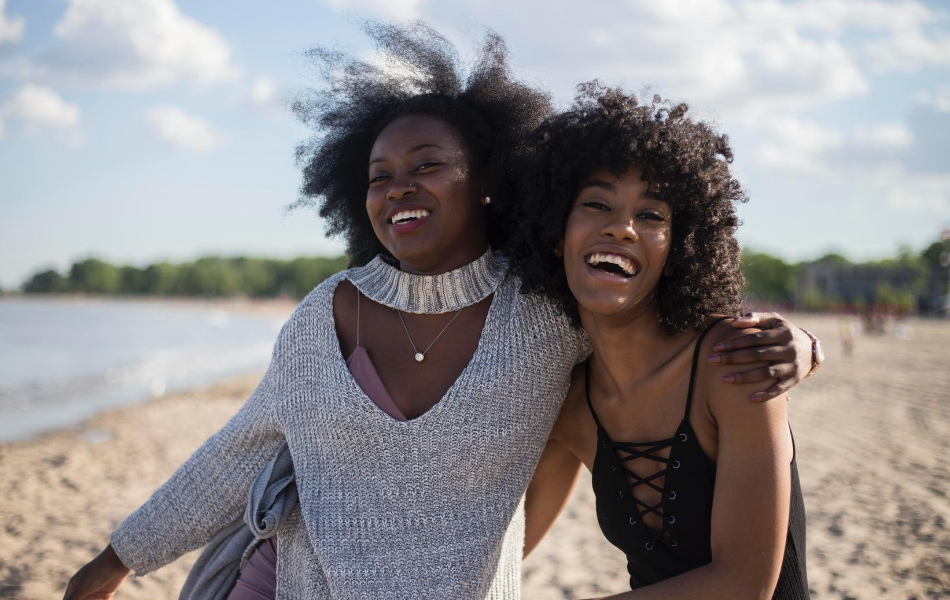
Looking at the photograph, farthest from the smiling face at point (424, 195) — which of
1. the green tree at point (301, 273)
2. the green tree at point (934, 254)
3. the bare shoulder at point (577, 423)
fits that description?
the green tree at point (301, 273)

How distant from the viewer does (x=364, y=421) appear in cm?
258

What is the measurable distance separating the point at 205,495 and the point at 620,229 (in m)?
1.94

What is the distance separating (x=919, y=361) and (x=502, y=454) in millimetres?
24810

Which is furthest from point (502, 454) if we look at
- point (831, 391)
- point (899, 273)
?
point (899, 273)

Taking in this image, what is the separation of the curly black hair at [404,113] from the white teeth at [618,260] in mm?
595

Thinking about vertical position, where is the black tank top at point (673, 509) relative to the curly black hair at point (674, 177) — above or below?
below

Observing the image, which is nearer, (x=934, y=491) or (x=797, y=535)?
(x=797, y=535)

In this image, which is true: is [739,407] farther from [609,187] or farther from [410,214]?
[410,214]

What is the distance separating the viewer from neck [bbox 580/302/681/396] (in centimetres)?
246

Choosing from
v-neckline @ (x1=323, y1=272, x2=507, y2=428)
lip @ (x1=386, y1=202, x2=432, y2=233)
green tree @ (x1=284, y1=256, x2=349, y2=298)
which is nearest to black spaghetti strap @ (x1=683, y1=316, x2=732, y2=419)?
v-neckline @ (x1=323, y1=272, x2=507, y2=428)

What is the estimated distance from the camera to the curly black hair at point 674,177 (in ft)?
7.61

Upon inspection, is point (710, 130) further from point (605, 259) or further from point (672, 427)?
point (672, 427)

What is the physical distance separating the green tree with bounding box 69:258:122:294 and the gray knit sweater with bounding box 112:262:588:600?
136722mm

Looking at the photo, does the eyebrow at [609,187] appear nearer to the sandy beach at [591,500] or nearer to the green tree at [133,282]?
the sandy beach at [591,500]
